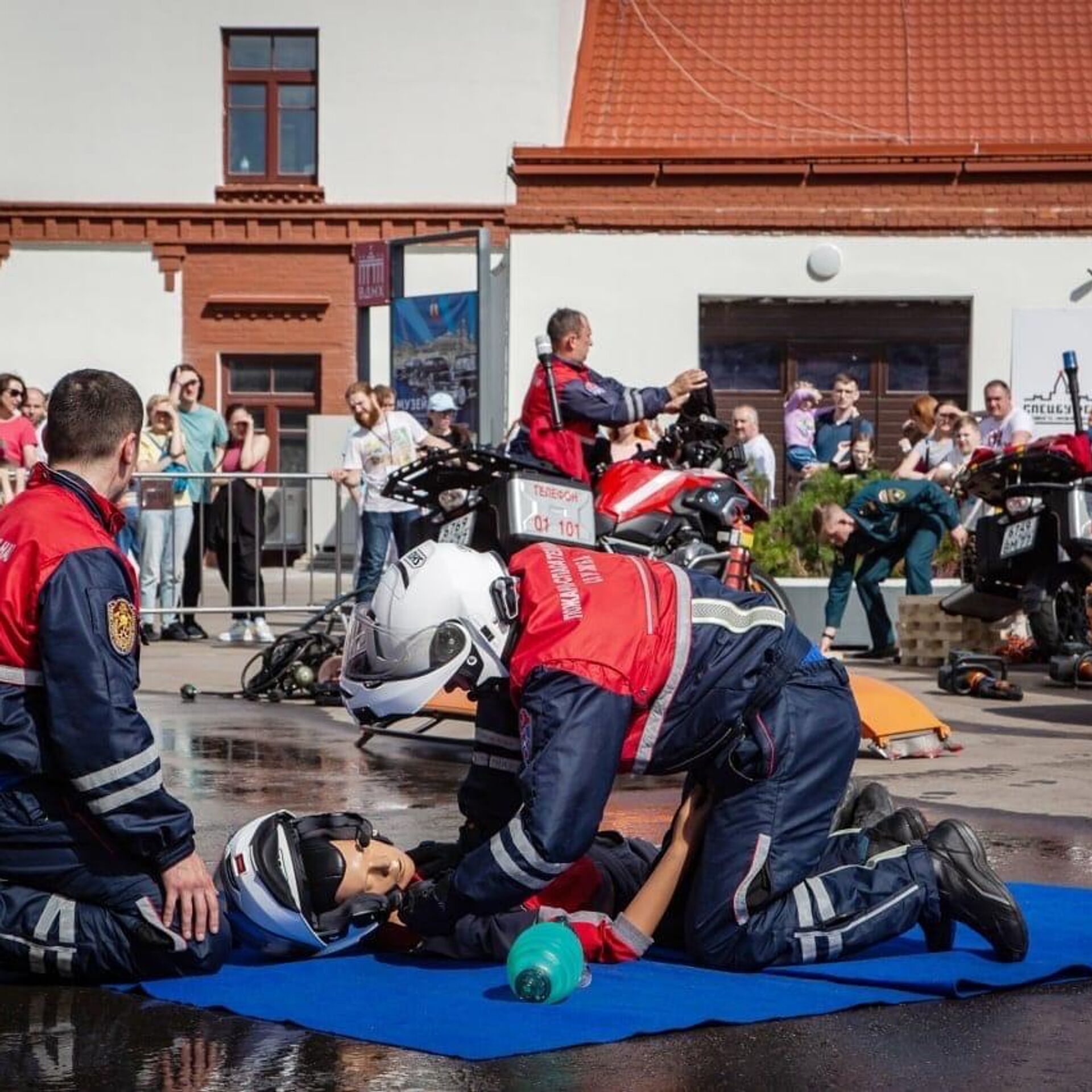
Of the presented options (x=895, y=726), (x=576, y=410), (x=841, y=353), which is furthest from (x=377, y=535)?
(x=841, y=353)

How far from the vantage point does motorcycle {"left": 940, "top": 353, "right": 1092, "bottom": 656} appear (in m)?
12.0

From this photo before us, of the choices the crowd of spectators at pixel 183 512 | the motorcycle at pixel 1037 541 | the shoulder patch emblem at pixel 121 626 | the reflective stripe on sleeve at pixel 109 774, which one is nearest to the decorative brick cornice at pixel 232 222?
the crowd of spectators at pixel 183 512

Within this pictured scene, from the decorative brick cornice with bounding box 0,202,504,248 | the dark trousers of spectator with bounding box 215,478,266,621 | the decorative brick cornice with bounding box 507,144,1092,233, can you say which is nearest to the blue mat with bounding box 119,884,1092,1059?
the dark trousers of spectator with bounding box 215,478,266,621

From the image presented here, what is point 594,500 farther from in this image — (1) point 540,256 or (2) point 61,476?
(1) point 540,256

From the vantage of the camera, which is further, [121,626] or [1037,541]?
[1037,541]

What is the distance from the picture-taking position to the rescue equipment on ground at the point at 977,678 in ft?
39.7

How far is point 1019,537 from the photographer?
12234 mm

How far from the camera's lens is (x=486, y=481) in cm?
1076

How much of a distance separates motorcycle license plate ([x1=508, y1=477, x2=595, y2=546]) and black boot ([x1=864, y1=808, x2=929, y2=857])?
445 centimetres

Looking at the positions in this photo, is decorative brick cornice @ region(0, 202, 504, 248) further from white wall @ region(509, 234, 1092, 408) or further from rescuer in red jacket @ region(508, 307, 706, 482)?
rescuer in red jacket @ region(508, 307, 706, 482)

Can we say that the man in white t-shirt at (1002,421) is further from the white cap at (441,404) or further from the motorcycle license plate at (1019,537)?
the white cap at (441,404)

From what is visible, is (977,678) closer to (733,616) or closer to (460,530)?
(460,530)

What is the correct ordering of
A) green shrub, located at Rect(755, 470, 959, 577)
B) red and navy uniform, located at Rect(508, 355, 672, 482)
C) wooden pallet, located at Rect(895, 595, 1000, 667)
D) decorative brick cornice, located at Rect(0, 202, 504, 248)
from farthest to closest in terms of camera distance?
1. decorative brick cornice, located at Rect(0, 202, 504, 248)
2. green shrub, located at Rect(755, 470, 959, 577)
3. wooden pallet, located at Rect(895, 595, 1000, 667)
4. red and navy uniform, located at Rect(508, 355, 672, 482)

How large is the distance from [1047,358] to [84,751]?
1845 cm
